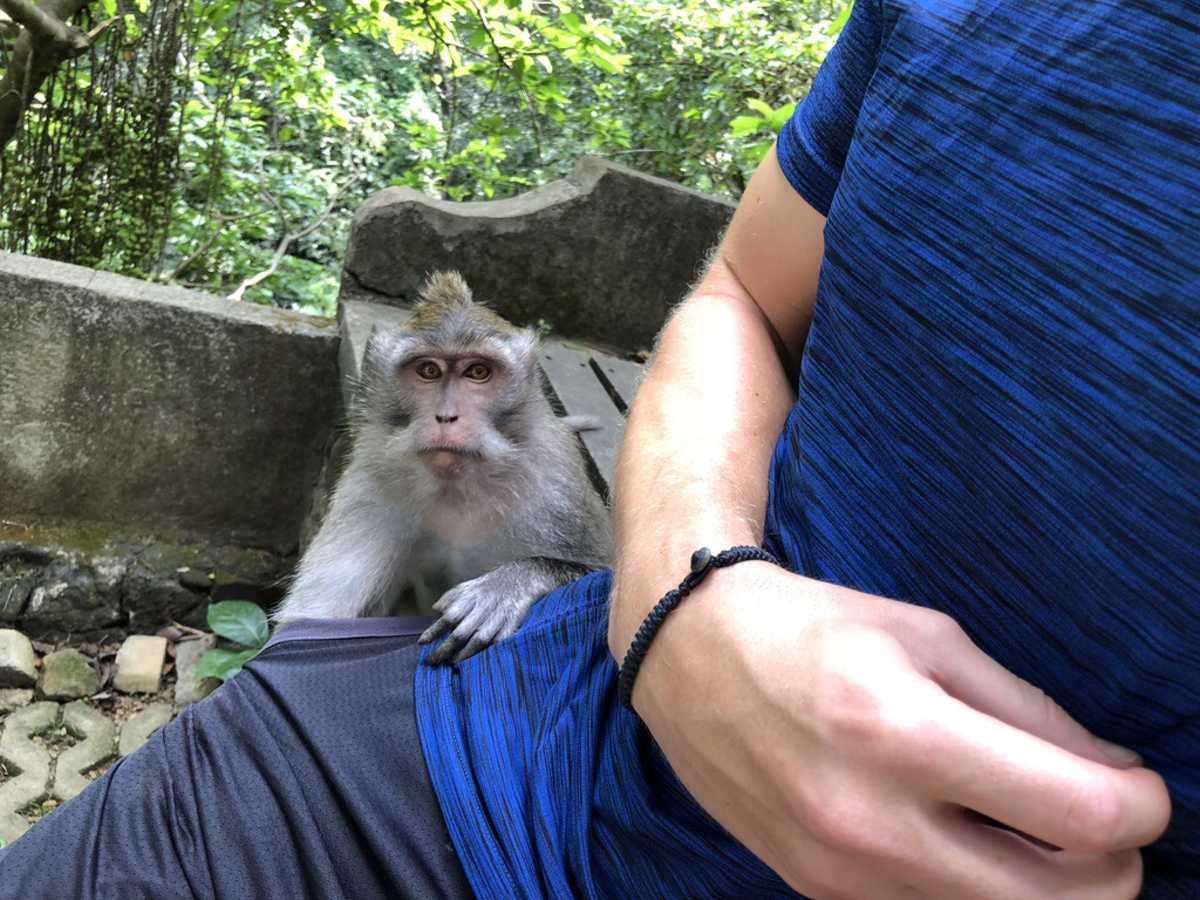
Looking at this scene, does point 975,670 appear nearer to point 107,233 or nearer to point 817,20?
point 107,233

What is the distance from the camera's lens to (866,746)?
57 cm

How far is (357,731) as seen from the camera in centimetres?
104

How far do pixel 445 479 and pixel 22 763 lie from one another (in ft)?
4.47

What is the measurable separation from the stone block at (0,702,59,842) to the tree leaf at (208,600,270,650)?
442 mm

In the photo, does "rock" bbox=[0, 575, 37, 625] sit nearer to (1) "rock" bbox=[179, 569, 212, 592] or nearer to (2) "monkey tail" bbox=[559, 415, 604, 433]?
(1) "rock" bbox=[179, 569, 212, 592]

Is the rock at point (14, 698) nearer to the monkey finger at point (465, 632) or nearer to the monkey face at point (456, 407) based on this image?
the monkey face at point (456, 407)

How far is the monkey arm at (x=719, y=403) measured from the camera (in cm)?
87

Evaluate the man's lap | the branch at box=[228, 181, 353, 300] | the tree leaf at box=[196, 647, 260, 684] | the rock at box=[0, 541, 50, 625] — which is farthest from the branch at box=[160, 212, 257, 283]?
the man's lap

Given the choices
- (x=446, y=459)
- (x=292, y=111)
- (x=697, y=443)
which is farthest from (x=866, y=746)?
(x=292, y=111)

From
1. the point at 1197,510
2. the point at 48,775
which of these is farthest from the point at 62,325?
the point at 1197,510

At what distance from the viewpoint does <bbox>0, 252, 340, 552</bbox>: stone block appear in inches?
106

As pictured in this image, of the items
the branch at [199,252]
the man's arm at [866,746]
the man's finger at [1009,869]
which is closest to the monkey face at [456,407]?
the man's arm at [866,746]

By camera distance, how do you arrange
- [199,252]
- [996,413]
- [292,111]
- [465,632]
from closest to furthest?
[996,413], [465,632], [199,252], [292,111]

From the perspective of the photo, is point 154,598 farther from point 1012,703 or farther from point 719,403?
point 1012,703
